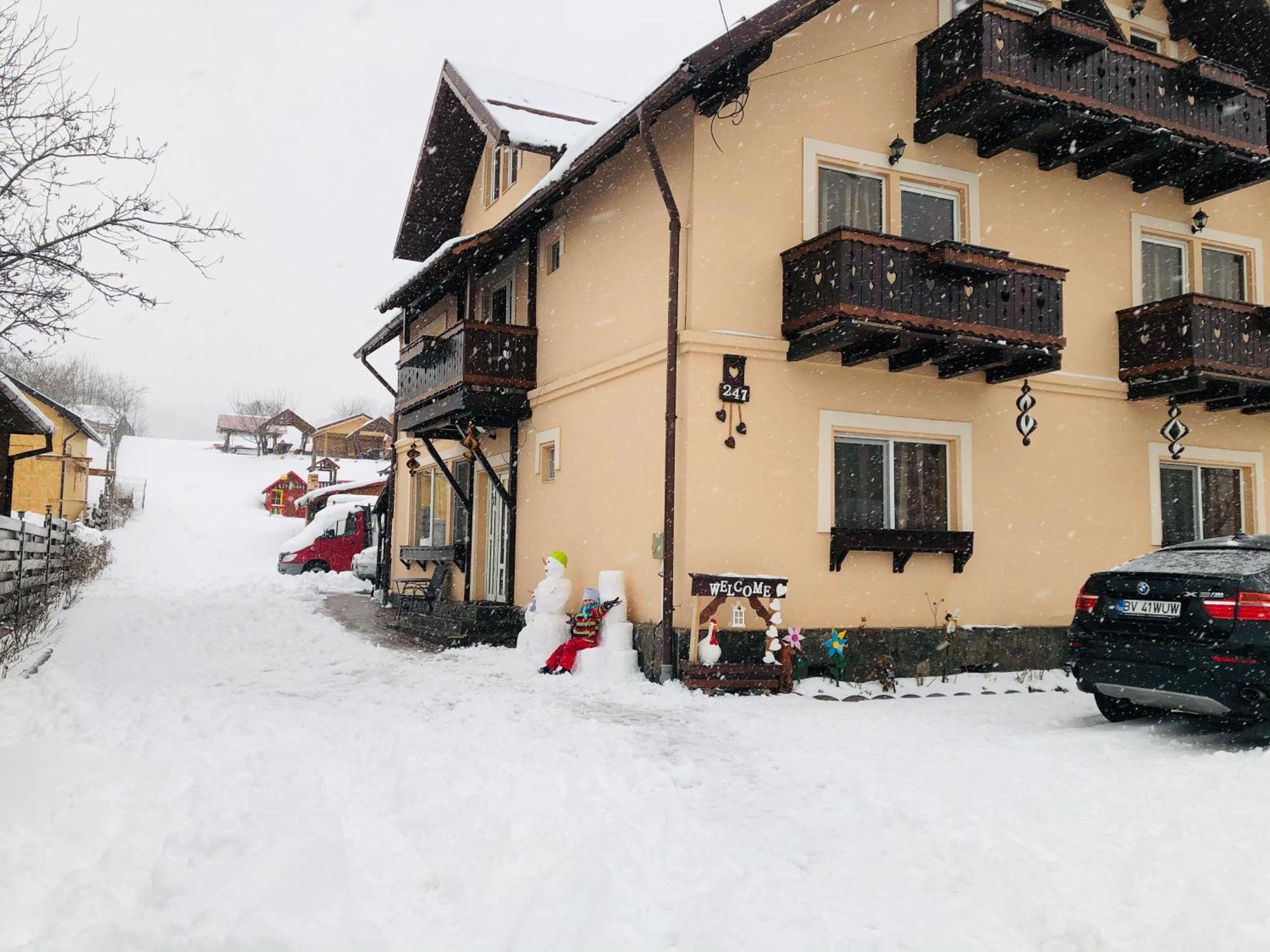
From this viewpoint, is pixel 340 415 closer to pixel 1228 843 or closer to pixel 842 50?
pixel 842 50

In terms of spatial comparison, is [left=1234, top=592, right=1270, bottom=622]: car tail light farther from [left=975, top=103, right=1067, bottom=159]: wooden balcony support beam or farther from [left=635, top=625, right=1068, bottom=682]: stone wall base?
[left=975, top=103, right=1067, bottom=159]: wooden balcony support beam

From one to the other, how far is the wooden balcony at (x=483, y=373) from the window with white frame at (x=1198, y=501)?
28.5 feet

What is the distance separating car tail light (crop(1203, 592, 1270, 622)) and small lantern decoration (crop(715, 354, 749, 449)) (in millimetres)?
4571

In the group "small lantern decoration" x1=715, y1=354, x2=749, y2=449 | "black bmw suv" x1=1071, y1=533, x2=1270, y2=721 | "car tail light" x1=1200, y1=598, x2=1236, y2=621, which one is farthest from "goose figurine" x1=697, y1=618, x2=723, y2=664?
"car tail light" x1=1200, y1=598, x2=1236, y2=621

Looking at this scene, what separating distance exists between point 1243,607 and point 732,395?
4874mm

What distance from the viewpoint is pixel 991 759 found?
245 inches

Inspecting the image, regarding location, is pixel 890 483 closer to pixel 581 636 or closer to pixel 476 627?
pixel 581 636

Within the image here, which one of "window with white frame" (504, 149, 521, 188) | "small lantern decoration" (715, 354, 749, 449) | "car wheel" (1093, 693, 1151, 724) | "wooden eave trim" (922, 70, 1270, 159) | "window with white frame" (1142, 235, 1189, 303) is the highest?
"window with white frame" (504, 149, 521, 188)

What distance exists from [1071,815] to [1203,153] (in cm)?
1004

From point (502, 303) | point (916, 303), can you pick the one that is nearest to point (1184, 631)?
point (916, 303)

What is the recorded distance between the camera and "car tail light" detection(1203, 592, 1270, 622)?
245 inches

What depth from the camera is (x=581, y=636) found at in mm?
10156

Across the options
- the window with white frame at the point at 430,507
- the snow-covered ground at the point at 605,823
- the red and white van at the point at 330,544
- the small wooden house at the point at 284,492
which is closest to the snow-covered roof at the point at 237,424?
the small wooden house at the point at 284,492

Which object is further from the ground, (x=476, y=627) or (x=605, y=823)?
(x=476, y=627)
